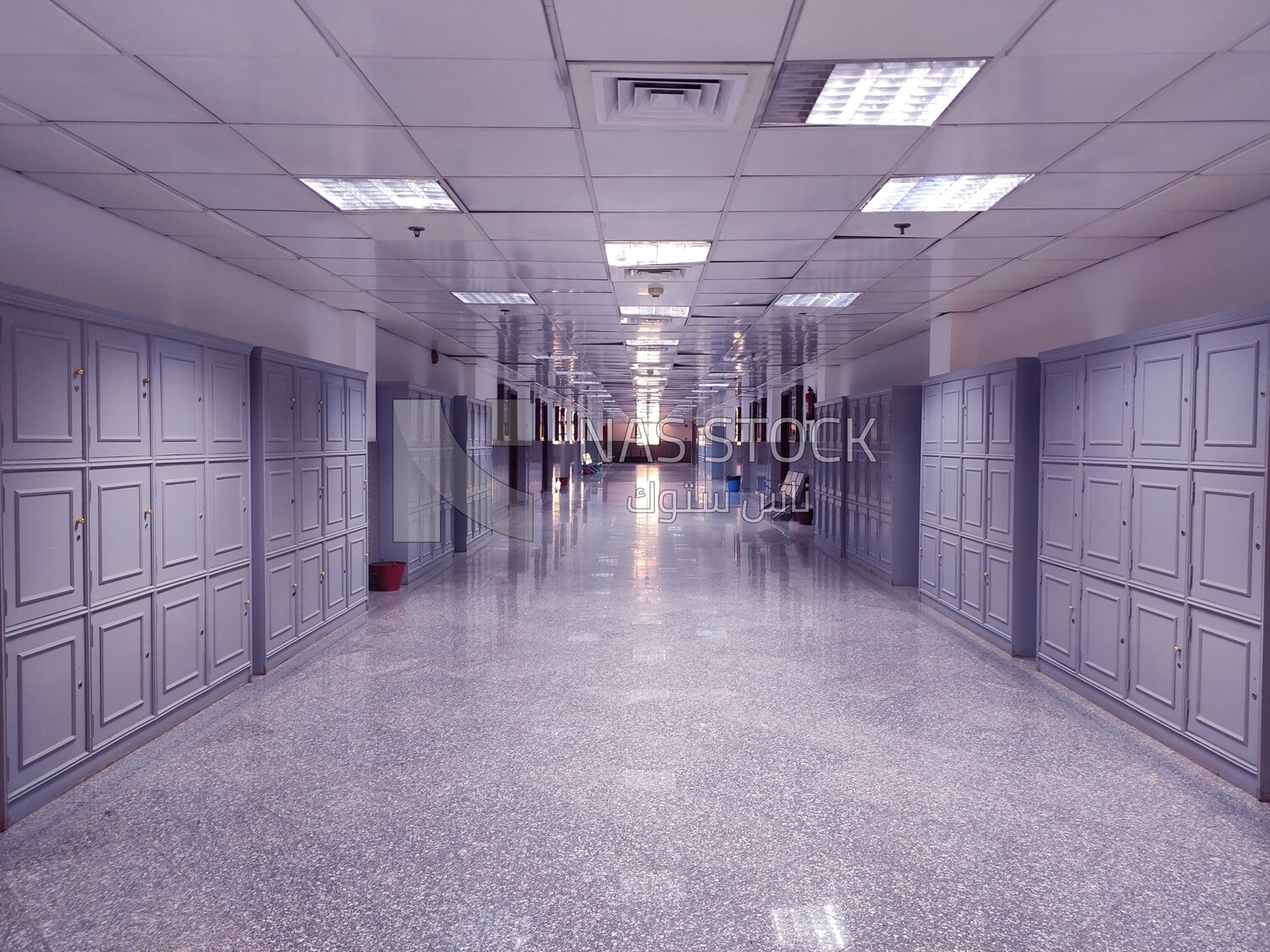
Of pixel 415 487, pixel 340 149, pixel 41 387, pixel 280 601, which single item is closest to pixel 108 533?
pixel 41 387

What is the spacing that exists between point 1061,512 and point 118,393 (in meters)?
5.91

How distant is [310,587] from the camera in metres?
6.44

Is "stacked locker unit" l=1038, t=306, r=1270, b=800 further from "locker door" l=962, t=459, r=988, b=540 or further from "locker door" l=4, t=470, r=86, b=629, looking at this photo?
"locker door" l=4, t=470, r=86, b=629

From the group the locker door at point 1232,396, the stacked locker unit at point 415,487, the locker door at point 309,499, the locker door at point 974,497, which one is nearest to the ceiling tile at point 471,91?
the locker door at point 1232,396

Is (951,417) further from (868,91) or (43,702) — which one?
(43,702)

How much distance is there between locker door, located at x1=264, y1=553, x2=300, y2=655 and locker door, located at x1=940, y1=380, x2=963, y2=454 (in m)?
5.82

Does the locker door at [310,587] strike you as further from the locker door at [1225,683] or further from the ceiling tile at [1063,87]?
the locker door at [1225,683]

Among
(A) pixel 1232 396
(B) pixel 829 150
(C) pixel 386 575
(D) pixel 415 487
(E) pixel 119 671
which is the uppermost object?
(B) pixel 829 150

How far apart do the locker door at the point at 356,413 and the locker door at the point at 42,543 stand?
3395mm

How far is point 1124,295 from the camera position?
5.70 m

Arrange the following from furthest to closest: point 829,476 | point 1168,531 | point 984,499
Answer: point 829,476 < point 984,499 < point 1168,531

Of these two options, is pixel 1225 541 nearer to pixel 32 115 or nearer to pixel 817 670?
pixel 817 670

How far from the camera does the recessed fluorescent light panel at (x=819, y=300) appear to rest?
7.39 m

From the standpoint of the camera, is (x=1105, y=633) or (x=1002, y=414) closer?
(x=1105, y=633)
